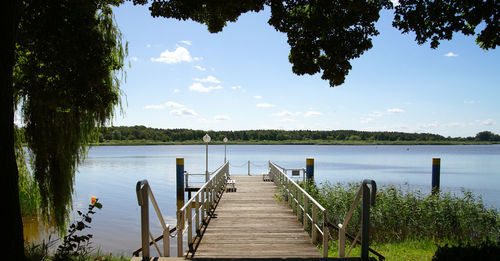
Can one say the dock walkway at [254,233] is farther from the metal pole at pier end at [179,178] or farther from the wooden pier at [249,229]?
the metal pole at pier end at [179,178]

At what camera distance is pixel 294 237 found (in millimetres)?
7781

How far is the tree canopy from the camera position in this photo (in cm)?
611

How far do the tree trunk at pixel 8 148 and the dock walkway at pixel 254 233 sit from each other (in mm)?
3045

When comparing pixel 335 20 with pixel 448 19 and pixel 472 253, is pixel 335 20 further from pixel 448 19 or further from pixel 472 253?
pixel 472 253

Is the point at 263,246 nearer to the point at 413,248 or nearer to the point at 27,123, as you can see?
the point at 413,248

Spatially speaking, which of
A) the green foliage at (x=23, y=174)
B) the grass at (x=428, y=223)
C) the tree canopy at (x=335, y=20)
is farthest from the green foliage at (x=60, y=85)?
the grass at (x=428, y=223)

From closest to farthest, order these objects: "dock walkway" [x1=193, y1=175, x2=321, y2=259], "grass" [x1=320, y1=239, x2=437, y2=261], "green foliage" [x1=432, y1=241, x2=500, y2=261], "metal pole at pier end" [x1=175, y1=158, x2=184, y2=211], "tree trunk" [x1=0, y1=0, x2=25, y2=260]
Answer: "green foliage" [x1=432, y1=241, x2=500, y2=261] → "tree trunk" [x1=0, y1=0, x2=25, y2=260] → "dock walkway" [x1=193, y1=175, x2=321, y2=259] → "grass" [x1=320, y1=239, x2=437, y2=261] → "metal pole at pier end" [x1=175, y1=158, x2=184, y2=211]

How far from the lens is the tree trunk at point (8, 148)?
Answer: 13.9 ft

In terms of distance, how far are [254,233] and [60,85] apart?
5222 mm

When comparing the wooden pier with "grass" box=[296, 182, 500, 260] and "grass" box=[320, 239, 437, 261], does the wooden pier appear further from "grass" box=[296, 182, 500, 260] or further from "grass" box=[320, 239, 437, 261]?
"grass" box=[296, 182, 500, 260]

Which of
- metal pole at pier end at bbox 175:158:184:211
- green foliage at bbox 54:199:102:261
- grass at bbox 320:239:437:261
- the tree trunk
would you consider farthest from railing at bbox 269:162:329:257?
metal pole at pier end at bbox 175:158:184:211

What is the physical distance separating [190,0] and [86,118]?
3986mm

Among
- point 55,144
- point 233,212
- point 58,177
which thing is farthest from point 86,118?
point 233,212

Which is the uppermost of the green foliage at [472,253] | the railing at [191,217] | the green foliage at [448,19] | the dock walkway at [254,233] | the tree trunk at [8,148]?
the green foliage at [448,19]
